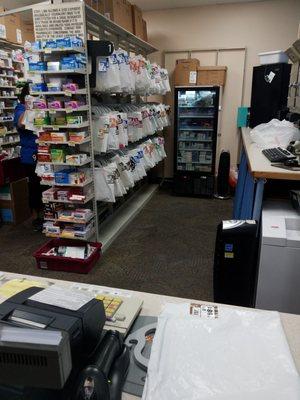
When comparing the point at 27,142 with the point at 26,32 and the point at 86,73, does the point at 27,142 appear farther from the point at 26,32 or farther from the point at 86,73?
the point at 26,32

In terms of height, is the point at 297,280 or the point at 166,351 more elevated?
the point at 166,351

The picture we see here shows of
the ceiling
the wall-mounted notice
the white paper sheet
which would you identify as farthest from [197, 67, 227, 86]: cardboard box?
the white paper sheet

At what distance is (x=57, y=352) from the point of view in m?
0.56

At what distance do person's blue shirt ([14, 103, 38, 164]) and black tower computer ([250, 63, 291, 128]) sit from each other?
2667mm

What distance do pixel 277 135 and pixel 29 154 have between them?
8.45 ft

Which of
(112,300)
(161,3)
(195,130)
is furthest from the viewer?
(195,130)

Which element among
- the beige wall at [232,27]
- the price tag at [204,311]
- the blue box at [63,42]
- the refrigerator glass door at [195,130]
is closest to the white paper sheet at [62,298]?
the price tag at [204,311]

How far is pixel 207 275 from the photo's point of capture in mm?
2881

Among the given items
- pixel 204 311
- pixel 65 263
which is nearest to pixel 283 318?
pixel 204 311

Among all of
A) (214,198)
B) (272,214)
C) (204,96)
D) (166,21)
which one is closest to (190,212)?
(214,198)

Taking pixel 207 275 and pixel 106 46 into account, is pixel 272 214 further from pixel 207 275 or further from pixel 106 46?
pixel 106 46

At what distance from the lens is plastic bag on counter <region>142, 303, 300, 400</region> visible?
667 millimetres

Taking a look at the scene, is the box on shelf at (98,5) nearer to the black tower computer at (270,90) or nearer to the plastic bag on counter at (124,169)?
the plastic bag on counter at (124,169)

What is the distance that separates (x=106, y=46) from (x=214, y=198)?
10.3ft
